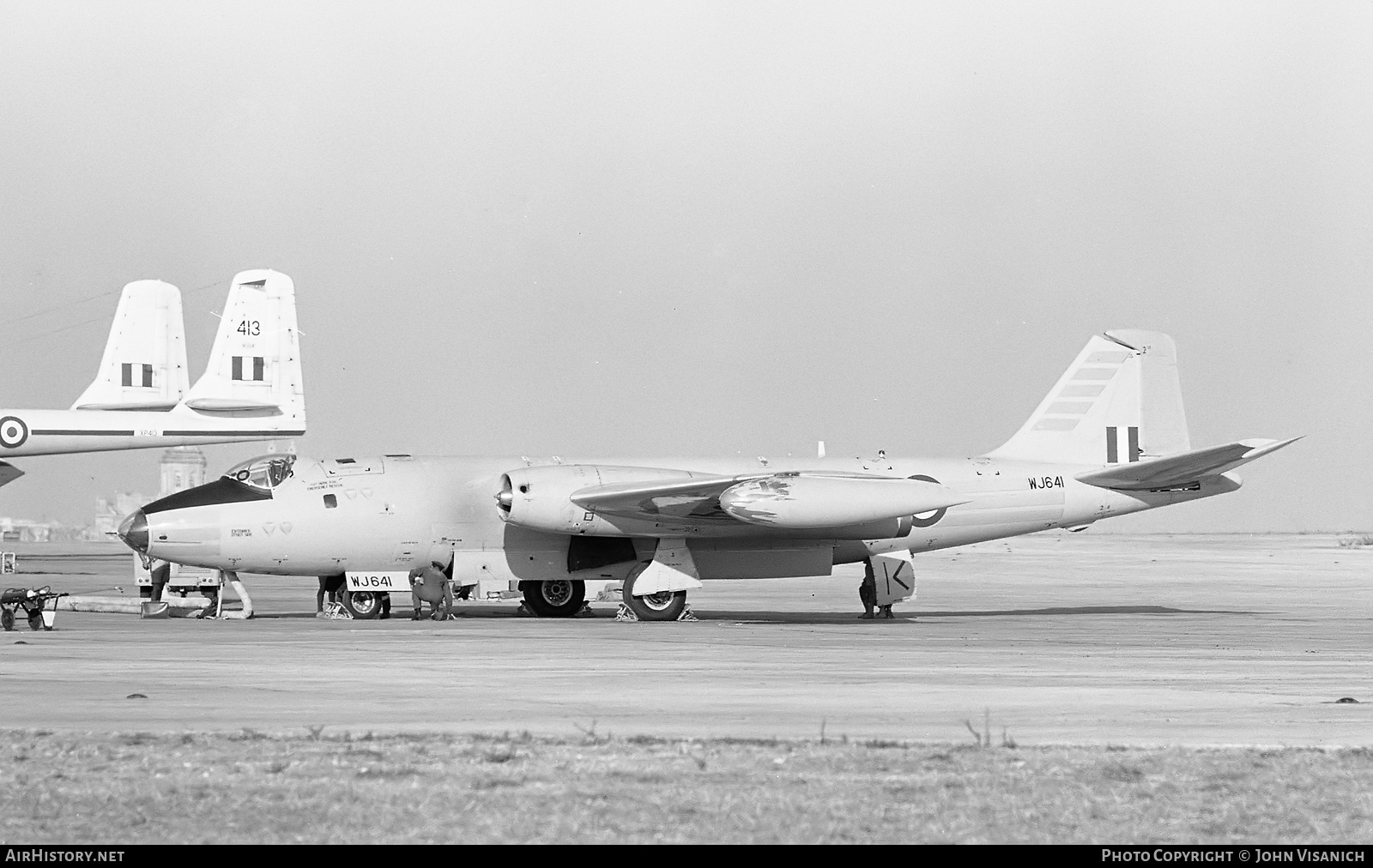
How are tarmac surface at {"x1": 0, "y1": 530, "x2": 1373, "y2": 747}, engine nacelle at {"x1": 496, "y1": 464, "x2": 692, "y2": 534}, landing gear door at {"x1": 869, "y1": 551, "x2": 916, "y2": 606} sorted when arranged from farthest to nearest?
landing gear door at {"x1": 869, "y1": 551, "x2": 916, "y2": 606}, engine nacelle at {"x1": 496, "y1": 464, "x2": 692, "y2": 534}, tarmac surface at {"x1": 0, "y1": 530, "x2": 1373, "y2": 747}

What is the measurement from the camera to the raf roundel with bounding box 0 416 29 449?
47625mm

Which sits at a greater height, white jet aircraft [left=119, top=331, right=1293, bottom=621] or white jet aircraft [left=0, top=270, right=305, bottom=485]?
white jet aircraft [left=0, top=270, right=305, bottom=485]

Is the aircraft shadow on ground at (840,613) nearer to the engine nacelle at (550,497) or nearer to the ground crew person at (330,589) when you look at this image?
the ground crew person at (330,589)

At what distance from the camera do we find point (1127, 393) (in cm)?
3036

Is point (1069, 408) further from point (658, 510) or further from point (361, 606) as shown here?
point (361, 606)

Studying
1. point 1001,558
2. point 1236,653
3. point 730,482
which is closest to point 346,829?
point 1236,653

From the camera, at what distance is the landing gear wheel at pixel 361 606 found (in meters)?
26.5

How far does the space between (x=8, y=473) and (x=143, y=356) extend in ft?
18.3

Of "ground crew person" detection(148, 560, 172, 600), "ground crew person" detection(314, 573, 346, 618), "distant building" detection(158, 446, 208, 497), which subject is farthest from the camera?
"distant building" detection(158, 446, 208, 497)

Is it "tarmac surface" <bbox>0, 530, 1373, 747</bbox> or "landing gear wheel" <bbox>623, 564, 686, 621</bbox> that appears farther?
"landing gear wheel" <bbox>623, 564, 686, 621</bbox>

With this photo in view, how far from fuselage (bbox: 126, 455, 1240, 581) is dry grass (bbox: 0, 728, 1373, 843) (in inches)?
600

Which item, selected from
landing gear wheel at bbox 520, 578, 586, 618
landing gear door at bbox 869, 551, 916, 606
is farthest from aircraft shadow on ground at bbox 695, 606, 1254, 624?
landing gear wheel at bbox 520, 578, 586, 618

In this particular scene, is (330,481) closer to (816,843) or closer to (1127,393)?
(1127,393)

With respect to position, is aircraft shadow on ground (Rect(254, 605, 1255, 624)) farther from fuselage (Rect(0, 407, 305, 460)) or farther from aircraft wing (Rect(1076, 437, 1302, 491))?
fuselage (Rect(0, 407, 305, 460))
